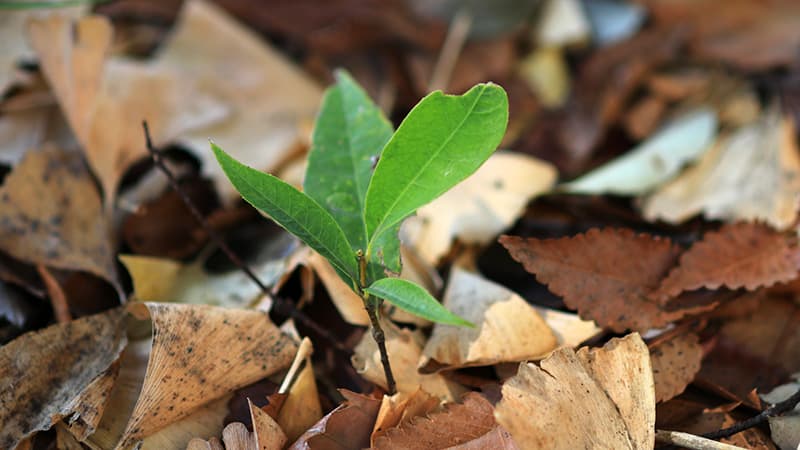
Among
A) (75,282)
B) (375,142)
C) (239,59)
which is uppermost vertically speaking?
(375,142)

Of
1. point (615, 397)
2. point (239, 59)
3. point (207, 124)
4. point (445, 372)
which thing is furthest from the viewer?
point (239, 59)

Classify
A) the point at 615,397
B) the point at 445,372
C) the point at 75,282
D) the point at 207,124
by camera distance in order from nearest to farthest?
1. the point at 615,397
2. the point at 445,372
3. the point at 75,282
4. the point at 207,124

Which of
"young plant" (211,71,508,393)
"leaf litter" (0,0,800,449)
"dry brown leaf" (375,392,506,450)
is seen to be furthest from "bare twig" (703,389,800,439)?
"young plant" (211,71,508,393)

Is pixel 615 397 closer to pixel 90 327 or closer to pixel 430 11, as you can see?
pixel 90 327

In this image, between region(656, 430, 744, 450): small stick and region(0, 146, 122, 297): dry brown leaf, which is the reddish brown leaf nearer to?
region(656, 430, 744, 450): small stick

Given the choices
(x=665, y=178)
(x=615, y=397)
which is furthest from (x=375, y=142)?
(x=665, y=178)

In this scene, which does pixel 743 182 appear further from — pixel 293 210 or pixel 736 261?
pixel 293 210

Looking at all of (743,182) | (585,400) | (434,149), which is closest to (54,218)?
(434,149)
